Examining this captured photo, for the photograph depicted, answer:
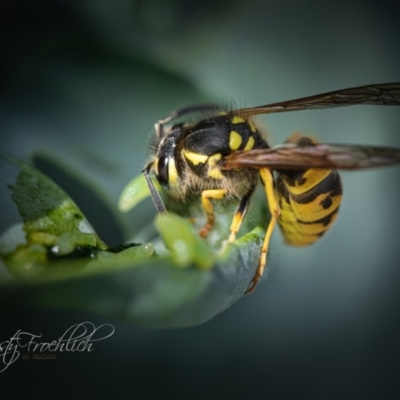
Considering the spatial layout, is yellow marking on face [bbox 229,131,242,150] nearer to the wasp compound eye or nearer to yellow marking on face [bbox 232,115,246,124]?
yellow marking on face [bbox 232,115,246,124]

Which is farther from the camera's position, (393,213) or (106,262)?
(393,213)

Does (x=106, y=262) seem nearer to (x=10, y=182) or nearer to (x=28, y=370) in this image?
(x=10, y=182)

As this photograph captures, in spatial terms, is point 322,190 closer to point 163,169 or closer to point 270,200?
point 270,200

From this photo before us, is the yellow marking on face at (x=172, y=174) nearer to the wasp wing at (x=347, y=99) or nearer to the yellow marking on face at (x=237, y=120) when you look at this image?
the yellow marking on face at (x=237, y=120)

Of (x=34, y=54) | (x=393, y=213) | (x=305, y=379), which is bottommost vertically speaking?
(x=305, y=379)

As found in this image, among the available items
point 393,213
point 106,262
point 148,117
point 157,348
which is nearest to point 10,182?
point 106,262

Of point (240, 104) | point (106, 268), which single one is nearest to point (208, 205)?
point (240, 104)

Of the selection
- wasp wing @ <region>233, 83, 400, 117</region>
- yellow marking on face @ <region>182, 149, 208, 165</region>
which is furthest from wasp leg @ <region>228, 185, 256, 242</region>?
wasp wing @ <region>233, 83, 400, 117</region>

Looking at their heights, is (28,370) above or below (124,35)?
below
